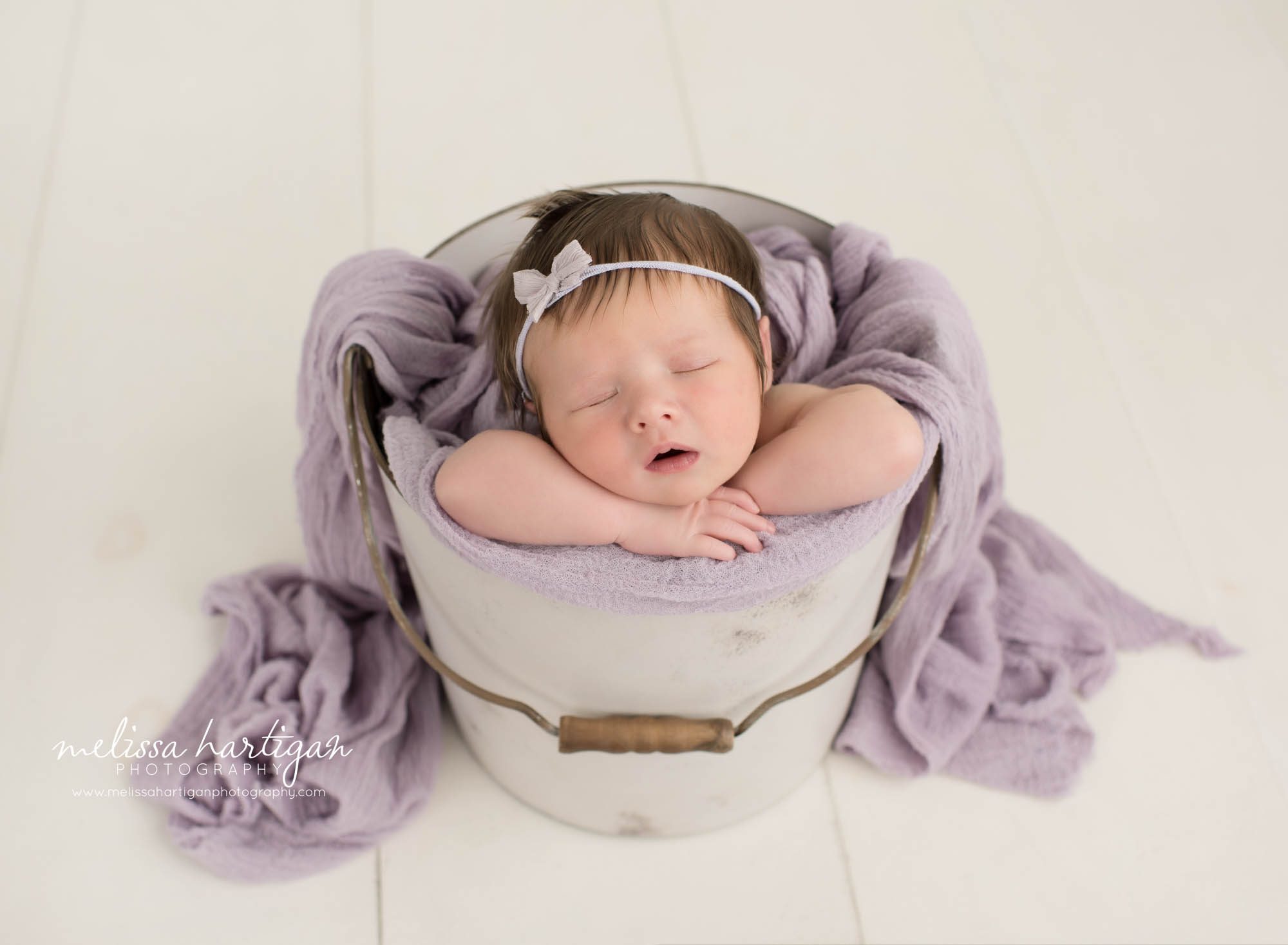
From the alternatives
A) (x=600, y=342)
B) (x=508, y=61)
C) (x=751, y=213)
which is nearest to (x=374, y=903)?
(x=600, y=342)

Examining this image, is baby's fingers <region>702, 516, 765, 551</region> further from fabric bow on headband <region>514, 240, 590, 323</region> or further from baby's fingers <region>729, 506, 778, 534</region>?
fabric bow on headband <region>514, 240, 590, 323</region>

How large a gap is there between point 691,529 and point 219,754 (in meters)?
0.54

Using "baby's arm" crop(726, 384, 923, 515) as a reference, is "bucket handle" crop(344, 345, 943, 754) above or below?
below

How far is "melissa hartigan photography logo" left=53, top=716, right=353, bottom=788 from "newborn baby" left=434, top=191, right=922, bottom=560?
40 centimetres

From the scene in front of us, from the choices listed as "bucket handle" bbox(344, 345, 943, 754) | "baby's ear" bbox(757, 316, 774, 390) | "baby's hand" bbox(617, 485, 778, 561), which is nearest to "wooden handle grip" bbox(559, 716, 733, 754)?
"bucket handle" bbox(344, 345, 943, 754)

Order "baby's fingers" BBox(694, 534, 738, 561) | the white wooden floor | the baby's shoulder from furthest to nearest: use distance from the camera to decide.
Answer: the white wooden floor
the baby's shoulder
"baby's fingers" BBox(694, 534, 738, 561)

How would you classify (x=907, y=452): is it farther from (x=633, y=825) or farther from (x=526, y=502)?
(x=633, y=825)

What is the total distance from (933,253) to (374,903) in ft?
3.50

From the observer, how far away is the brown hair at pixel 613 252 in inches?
34.4

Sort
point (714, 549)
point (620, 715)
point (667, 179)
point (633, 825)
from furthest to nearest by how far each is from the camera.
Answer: point (667, 179)
point (633, 825)
point (620, 715)
point (714, 549)

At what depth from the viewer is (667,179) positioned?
1.65 meters

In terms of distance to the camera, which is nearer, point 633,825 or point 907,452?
point 907,452

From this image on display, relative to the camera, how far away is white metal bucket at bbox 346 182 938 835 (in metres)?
0.86

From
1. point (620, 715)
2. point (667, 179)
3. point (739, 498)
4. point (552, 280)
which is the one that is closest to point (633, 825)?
point (620, 715)
